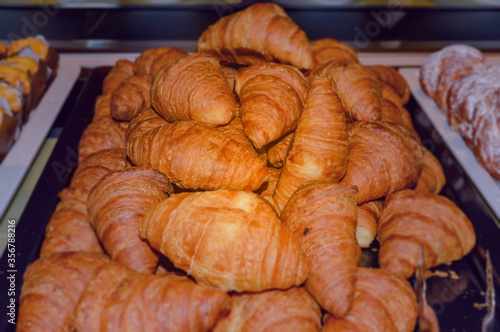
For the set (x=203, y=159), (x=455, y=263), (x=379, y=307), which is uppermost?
(x=203, y=159)

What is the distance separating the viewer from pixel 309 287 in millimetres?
985

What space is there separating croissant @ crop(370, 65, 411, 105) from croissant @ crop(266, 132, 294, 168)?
802 mm

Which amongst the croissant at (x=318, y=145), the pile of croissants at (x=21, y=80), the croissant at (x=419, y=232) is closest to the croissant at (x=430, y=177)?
the croissant at (x=419, y=232)

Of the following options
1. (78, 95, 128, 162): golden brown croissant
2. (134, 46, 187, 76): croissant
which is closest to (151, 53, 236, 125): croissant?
(78, 95, 128, 162): golden brown croissant

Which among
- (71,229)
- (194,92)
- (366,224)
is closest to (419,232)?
(366,224)

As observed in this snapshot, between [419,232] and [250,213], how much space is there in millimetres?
522

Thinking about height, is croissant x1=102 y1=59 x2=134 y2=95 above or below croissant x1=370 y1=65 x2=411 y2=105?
above

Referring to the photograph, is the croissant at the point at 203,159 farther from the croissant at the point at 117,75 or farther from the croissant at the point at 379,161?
the croissant at the point at 117,75

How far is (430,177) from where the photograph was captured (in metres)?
1.41

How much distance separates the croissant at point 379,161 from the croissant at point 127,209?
20.9 inches

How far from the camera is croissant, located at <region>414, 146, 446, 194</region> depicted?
138 cm

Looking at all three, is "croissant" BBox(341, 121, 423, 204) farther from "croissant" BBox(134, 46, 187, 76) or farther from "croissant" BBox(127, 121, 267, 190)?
"croissant" BBox(134, 46, 187, 76)

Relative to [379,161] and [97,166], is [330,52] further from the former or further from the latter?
[97,166]

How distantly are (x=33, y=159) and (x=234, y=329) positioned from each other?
3.60ft
